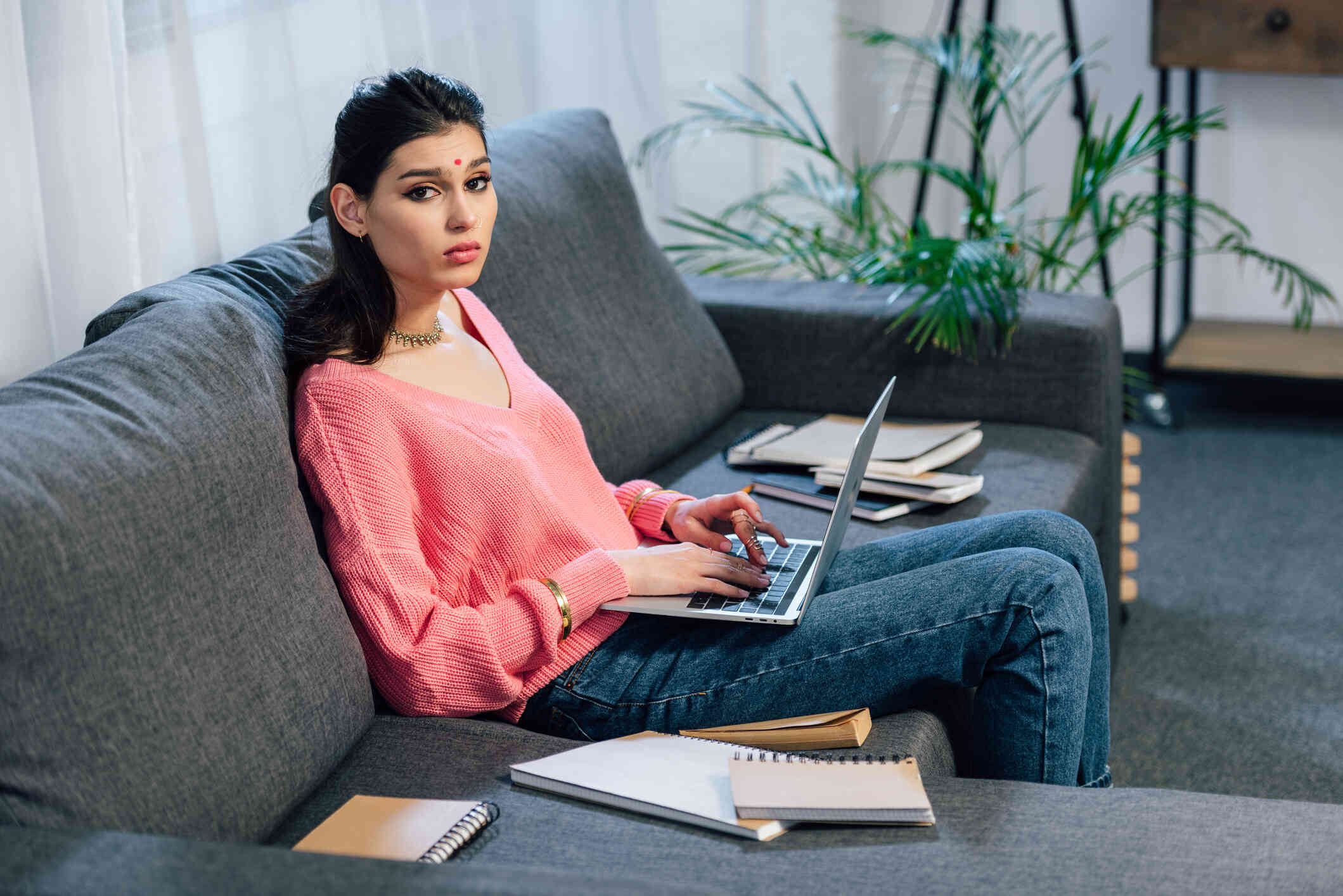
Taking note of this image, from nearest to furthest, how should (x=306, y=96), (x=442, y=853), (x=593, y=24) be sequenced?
(x=442, y=853), (x=306, y=96), (x=593, y=24)

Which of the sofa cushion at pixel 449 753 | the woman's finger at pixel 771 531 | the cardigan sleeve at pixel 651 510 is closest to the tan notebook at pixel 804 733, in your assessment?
the sofa cushion at pixel 449 753

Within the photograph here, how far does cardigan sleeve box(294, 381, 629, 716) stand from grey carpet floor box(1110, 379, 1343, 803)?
3.34ft

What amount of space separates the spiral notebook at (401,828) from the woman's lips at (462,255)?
540 mm

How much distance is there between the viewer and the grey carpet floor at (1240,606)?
1944 millimetres

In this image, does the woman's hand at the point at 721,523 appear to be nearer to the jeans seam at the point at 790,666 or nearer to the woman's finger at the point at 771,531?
the woman's finger at the point at 771,531

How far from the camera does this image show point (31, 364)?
4.75ft

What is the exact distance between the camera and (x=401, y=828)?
112cm

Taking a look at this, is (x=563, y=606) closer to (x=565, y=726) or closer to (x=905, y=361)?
(x=565, y=726)

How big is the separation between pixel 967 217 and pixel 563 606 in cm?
152

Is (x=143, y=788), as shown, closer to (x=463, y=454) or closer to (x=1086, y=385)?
(x=463, y=454)

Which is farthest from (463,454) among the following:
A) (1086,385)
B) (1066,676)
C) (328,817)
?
(1086,385)

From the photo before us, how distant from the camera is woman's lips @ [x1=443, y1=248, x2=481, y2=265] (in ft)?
4.49

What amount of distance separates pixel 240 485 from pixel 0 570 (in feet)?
0.85

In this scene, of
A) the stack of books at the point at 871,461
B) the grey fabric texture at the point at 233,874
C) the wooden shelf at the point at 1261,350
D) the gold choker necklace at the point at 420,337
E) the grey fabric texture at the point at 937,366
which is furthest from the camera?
the wooden shelf at the point at 1261,350
